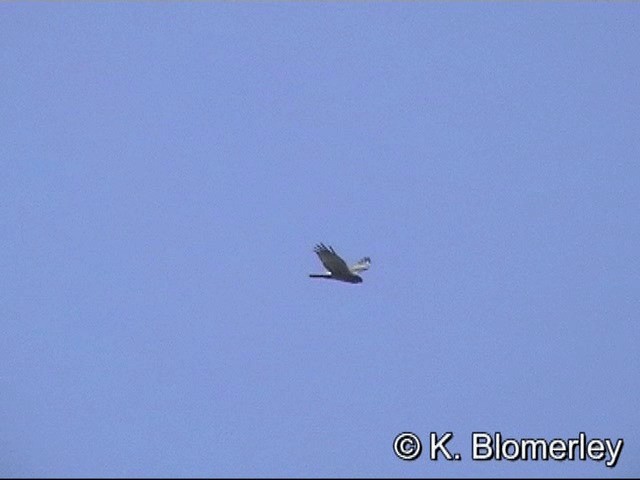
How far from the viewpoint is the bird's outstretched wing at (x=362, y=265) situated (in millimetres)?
69188

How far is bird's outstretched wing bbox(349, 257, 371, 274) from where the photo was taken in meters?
69.2

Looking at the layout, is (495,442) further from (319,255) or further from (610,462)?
(319,255)

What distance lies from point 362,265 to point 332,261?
3.36 metres

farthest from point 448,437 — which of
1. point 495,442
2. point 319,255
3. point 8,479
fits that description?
point 8,479

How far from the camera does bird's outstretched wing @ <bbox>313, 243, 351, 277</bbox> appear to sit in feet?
214

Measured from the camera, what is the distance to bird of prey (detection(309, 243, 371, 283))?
65.4 metres

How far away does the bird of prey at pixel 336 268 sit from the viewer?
65438 mm

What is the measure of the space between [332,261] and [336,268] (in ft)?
2.57

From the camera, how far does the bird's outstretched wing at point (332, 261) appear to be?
2571 inches

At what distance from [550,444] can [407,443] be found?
508 cm

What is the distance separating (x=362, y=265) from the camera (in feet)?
229

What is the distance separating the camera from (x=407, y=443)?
6825 centimetres

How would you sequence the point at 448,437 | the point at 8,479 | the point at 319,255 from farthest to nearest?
the point at 8,479
the point at 448,437
the point at 319,255

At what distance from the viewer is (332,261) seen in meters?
66.4
